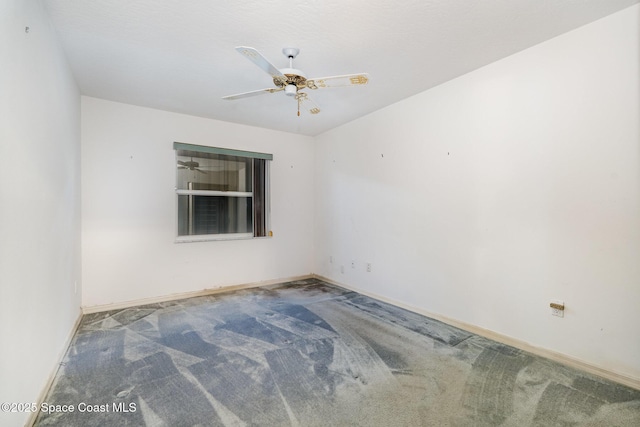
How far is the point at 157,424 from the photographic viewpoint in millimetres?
1614

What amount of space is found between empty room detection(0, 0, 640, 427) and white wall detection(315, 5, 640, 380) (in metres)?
0.02

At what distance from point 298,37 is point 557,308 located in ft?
9.90

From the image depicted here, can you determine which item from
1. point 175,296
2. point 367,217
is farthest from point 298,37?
point 175,296

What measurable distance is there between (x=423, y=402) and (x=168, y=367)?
1.89 m

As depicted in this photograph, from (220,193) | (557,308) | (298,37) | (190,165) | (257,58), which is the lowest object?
(557,308)

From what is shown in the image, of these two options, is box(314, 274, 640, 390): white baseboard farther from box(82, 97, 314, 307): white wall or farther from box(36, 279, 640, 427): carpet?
box(82, 97, 314, 307): white wall

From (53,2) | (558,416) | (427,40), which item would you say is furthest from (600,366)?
(53,2)

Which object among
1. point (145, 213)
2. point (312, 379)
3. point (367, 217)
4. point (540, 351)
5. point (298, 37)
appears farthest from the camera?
point (367, 217)

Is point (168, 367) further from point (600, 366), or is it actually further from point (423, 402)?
point (600, 366)

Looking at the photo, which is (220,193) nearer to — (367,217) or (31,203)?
(367,217)

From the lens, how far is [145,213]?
3.79 metres

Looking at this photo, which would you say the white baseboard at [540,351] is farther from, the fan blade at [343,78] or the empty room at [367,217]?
the fan blade at [343,78]

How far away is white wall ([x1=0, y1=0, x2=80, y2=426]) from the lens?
1295 mm

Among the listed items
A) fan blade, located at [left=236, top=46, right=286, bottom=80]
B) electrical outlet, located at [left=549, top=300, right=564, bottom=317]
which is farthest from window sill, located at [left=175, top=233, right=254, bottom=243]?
electrical outlet, located at [left=549, top=300, right=564, bottom=317]
